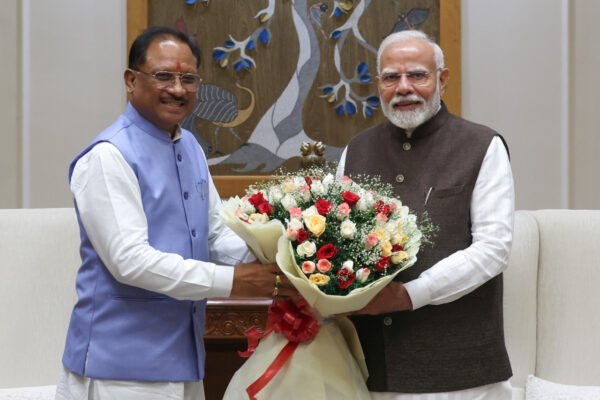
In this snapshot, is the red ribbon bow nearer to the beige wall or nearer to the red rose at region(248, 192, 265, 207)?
the red rose at region(248, 192, 265, 207)

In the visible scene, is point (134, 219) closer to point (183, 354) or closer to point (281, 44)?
point (183, 354)

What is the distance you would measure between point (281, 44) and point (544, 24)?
142 centimetres

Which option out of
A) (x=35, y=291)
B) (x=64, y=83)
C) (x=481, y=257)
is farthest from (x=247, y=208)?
(x=64, y=83)

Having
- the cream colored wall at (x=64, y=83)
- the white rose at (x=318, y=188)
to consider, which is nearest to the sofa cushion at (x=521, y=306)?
the white rose at (x=318, y=188)

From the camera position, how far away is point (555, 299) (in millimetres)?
2748

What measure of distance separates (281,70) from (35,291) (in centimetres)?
171

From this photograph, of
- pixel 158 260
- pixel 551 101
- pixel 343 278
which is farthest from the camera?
pixel 551 101

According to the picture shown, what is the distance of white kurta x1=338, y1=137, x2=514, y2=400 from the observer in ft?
6.51

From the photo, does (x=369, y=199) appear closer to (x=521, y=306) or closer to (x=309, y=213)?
(x=309, y=213)

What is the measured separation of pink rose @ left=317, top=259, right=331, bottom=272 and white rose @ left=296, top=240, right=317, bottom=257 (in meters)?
0.04

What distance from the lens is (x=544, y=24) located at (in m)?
3.68

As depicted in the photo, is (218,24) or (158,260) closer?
(158,260)

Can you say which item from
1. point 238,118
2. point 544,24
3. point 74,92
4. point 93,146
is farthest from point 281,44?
point 93,146

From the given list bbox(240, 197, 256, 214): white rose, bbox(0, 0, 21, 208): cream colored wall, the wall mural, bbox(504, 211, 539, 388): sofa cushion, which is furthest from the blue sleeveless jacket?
bbox(0, 0, 21, 208): cream colored wall
